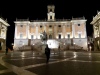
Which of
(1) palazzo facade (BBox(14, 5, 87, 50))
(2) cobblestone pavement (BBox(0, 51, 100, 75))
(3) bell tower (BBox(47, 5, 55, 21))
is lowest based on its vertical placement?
(2) cobblestone pavement (BBox(0, 51, 100, 75))

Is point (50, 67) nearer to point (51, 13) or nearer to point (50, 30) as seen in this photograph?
point (50, 30)

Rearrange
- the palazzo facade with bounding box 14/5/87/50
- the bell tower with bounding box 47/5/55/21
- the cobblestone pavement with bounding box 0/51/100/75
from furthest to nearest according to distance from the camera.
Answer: the bell tower with bounding box 47/5/55/21 → the palazzo facade with bounding box 14/5/87/50 → the cobblestone pavement with bounding box 0/51/100/75

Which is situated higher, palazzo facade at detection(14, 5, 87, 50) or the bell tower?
the bell tower

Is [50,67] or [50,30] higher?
[50,30]

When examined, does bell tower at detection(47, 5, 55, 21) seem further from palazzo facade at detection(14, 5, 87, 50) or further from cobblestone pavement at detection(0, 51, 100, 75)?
cobblestone pavement at detection(0, 51, 100, 75)

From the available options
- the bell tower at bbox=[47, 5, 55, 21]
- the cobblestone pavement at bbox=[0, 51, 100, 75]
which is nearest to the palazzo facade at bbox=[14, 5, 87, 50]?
the bell tower at bbox=[47, 5, 55, 21]

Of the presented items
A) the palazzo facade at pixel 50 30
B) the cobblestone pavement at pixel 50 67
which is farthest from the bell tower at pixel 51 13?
the cobblestone pavement at pixel 50 67

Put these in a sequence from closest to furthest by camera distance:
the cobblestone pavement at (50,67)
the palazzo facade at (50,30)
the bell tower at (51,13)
Result: the cobblestone pavement at (50,67)
the palazzo facade at (50,30)
the bell tower at (51,13)

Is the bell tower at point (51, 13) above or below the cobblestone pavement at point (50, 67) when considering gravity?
above

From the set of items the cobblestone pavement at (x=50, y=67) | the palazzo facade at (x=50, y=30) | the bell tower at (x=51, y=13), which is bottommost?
the cobblestone pavement at (x=50, y=67)

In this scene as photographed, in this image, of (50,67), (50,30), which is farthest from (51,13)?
(50,67)

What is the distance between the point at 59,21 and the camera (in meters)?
54.8

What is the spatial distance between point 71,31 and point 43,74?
1985 inches

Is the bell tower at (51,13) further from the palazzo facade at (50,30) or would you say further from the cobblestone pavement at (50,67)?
the cobblestone pavement at (50,67)
